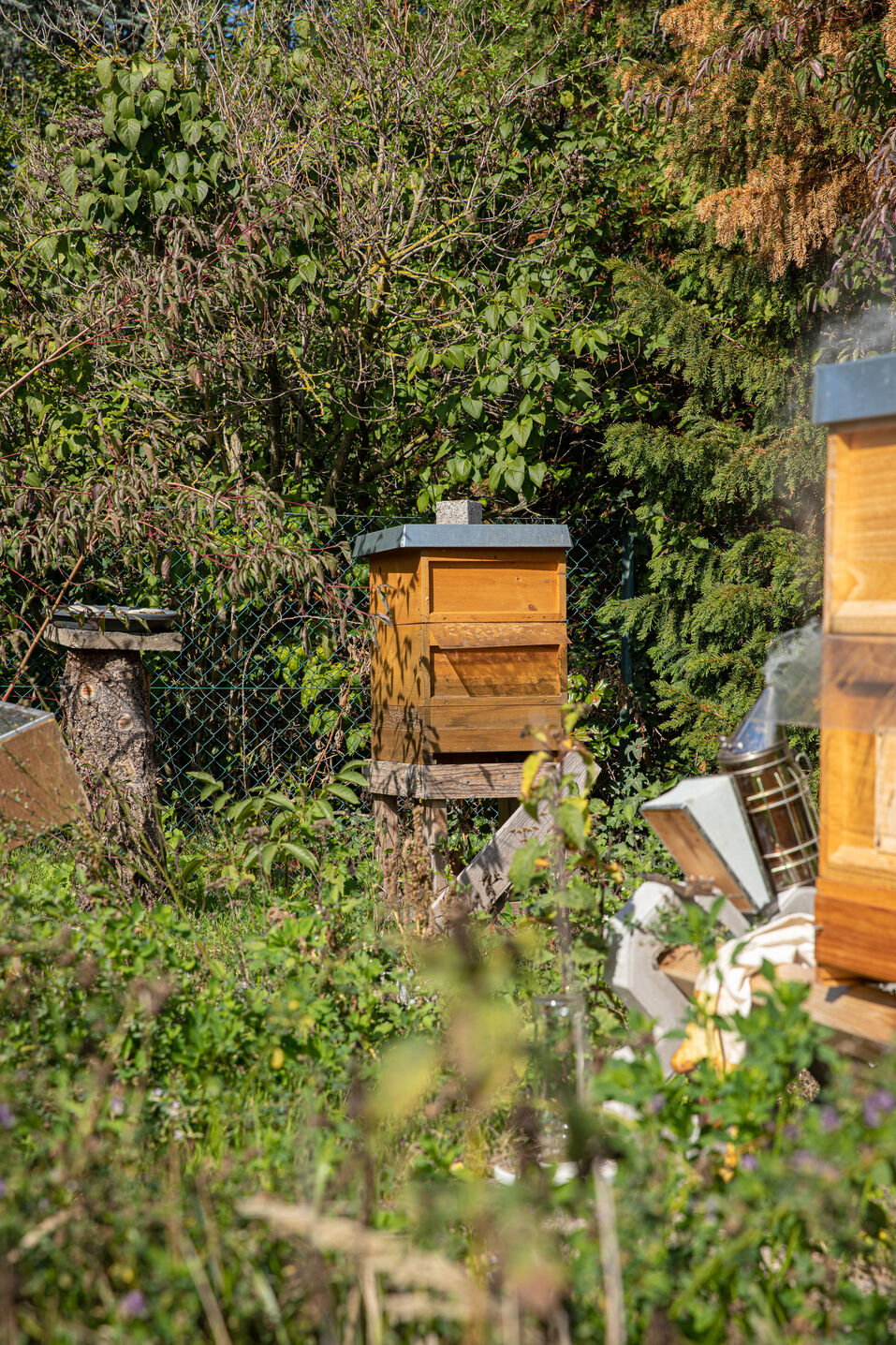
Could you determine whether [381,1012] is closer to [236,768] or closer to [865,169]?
[236,768]

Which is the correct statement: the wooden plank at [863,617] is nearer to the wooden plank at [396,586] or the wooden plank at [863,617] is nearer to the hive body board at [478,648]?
the hive body board at [478,648]

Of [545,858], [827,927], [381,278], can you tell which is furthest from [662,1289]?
[381,278]

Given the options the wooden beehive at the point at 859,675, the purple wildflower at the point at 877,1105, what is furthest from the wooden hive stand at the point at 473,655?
the purple wildflower at the point at 877,1105

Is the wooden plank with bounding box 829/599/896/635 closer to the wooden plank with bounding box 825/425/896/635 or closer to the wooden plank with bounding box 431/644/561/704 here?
the wooden plank with bounding box 825/425/896/635

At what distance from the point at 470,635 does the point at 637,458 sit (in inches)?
56.9

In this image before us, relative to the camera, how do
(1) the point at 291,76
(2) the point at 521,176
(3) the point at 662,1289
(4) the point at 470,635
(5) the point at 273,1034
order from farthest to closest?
1. (2) the point at 521,176
2. (1) the point at 291,76
3. (4) the point at 470,635
4. (5) the point at 273,1034
5. (3) the point at 662,1289

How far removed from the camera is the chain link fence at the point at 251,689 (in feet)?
17.3

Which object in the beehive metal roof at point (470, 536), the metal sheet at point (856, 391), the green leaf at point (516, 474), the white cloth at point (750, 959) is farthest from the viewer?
the green leaf at point (516, 474)

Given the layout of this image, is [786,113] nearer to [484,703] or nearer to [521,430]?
[521,430]

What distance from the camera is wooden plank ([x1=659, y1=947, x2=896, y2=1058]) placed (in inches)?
84.6

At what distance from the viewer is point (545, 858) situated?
2.85 m

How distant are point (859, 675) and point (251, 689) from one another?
3.64m

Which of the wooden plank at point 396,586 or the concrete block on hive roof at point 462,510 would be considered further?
the concrete block on hive roof at point 462,510

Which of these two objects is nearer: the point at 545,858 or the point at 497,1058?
the point at 497,1058
